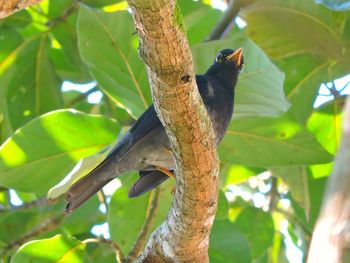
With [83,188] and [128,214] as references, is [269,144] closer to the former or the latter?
[128,214]

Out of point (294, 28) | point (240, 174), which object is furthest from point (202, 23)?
point (240, 174)

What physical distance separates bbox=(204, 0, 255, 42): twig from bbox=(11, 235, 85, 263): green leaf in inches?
68.9

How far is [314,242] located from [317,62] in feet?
13.8

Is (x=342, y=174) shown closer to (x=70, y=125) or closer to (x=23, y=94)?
(x=70, y=125)

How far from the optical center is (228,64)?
461cm

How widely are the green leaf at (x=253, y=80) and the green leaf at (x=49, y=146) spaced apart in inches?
28.2

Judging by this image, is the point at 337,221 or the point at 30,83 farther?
the point at 30,83

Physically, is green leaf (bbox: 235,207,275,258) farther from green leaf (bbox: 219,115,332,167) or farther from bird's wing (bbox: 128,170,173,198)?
bird's wing (bbox: 128,170,173,198)

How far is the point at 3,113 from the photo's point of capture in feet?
18.0

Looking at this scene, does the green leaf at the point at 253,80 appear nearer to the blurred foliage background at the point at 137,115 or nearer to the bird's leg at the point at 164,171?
the blurred foliage background at the point at 137,115

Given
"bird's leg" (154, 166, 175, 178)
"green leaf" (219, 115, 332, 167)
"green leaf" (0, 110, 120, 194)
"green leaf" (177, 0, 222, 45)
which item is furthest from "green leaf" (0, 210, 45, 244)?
"green leaf" (219, 115, 332, 167)

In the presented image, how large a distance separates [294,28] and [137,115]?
137 cm

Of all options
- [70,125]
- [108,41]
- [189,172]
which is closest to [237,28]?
[108,41]

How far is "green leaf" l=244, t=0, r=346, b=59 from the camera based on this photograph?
15.0 ft
